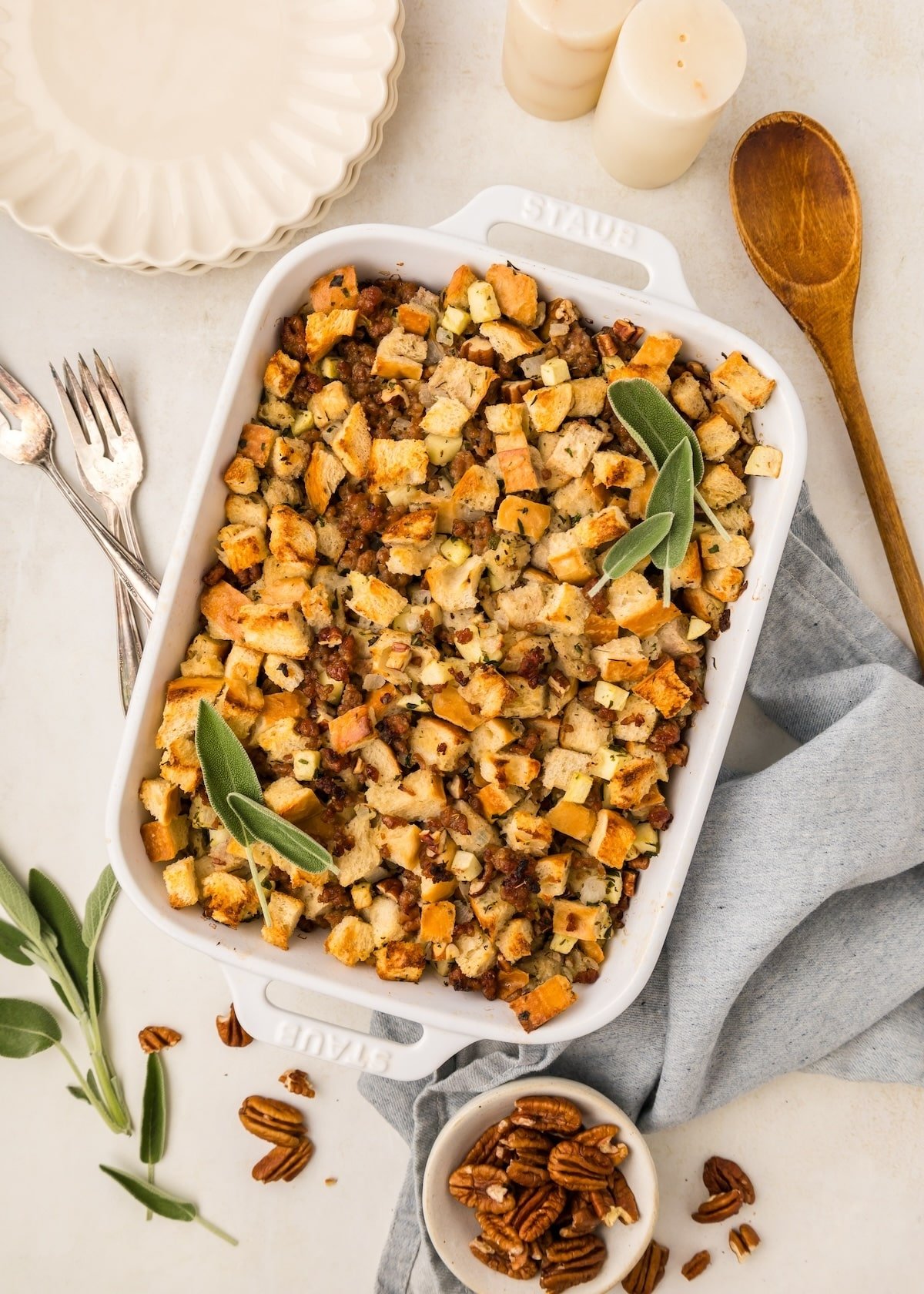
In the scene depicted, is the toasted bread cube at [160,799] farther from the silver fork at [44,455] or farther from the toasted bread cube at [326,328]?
the toasted bread cube at [326,328]

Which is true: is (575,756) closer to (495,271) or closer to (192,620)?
(192,620)

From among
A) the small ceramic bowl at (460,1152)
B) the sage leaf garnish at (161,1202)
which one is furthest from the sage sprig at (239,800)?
the sage leaf garnish at (161,1202)

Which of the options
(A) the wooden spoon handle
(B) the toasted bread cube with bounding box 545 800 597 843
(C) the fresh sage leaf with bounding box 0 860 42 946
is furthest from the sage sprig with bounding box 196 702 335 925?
(A) the wooden spoon handle

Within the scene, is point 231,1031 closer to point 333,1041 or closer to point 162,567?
point 333,1041

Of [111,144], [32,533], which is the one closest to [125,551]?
[32,533]

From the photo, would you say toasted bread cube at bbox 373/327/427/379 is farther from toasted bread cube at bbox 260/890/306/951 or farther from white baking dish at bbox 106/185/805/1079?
toasted bread cube at bbox 260/890/306/951

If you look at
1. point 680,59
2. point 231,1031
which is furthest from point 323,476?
point 231,1031
